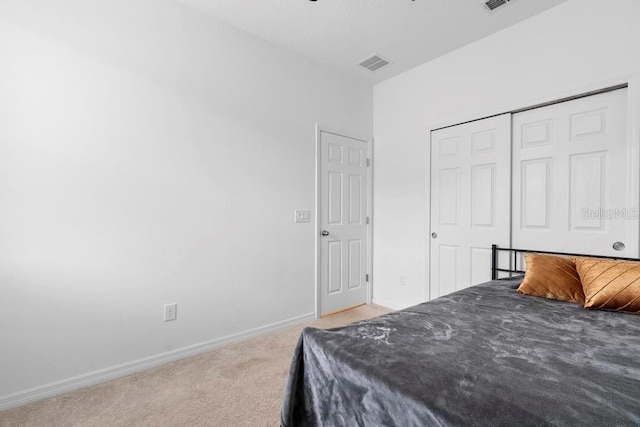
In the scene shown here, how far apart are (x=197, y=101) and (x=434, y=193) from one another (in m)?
2.50

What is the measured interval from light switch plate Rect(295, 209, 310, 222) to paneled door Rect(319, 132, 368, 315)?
0.19 metres

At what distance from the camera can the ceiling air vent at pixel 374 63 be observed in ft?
10.0

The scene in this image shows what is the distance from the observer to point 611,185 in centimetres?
204

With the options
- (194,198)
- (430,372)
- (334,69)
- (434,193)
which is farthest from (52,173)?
(434,193)

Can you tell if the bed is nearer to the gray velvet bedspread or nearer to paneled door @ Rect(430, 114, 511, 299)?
the gray velvet bedspread

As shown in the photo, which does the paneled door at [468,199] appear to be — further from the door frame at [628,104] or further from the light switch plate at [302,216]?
the light switch plate at [302,216]

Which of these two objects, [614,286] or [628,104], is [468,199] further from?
[614,286]

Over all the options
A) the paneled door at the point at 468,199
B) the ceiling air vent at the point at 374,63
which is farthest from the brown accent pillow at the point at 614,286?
the ceiling air vent at the point at 374,63

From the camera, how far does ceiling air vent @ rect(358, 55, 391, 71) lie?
306 centimetres

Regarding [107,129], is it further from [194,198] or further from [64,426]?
[64,426]

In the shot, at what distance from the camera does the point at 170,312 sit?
7.35ft

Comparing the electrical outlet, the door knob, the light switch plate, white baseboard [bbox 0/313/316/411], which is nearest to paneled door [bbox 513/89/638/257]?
the door knob

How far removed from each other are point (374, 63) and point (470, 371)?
124 inches

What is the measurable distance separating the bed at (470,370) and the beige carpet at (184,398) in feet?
2.39
